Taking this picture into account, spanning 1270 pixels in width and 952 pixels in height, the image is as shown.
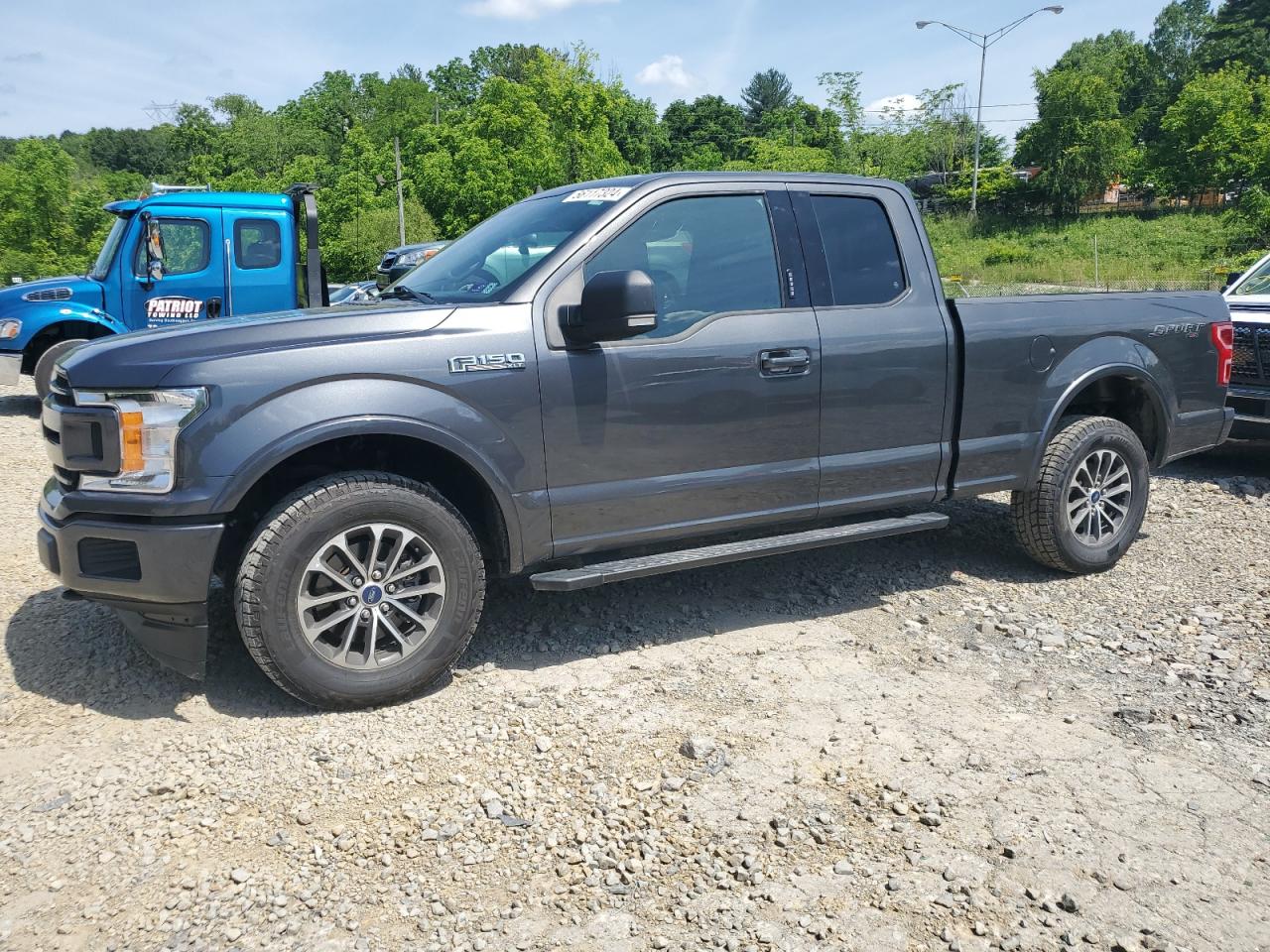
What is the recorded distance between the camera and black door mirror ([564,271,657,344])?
148 inches

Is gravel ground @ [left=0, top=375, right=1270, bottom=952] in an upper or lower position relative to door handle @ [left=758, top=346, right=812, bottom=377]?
lower

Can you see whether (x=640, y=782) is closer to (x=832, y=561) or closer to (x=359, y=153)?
(x=832, y=561)

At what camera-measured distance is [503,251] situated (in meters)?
4.44

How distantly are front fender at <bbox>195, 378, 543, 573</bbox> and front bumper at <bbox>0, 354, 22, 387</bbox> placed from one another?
8.21 m

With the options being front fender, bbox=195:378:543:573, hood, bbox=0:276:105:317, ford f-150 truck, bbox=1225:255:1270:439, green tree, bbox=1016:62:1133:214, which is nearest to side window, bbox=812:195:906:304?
front fender, bbox=195:378:543:573

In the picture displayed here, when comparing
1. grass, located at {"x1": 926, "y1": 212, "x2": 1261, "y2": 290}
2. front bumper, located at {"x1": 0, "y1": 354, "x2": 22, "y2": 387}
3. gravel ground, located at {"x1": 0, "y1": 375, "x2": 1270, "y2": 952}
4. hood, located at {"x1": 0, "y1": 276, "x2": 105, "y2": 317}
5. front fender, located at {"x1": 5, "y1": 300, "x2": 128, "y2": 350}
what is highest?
grass, located at {"x1": 926, "y1": 212, "x2": 1261, "y2": 290}

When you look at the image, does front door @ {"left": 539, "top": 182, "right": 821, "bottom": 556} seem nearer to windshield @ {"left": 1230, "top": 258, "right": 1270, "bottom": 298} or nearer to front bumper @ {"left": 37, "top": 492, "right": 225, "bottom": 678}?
front bumper @ {"left": 37, "top": 492, "right": 225, "bottom": 678}

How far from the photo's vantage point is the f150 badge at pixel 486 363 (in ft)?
12.4

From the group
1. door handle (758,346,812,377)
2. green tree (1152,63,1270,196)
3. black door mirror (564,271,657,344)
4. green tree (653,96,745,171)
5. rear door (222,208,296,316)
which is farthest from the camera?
green tree (653,96,745,171)

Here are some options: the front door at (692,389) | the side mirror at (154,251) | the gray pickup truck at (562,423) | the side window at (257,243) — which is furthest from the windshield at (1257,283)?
the side mirror at (154,251)

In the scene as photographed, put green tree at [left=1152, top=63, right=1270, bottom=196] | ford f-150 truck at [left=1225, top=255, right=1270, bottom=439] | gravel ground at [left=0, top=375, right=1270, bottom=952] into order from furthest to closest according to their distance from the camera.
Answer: green tree at [left=1152, top=63, right=1270, bottom=196] < ford f-150 truck at [left=1225, top=255, right=1270, bottom=439] < gravel ground at [left=0, top=375, right=1270, bottom=952]

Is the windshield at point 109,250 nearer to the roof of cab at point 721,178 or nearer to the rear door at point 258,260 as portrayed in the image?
the rear door at point 258,260

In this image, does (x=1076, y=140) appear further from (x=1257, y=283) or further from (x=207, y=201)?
(x=207, y=201)

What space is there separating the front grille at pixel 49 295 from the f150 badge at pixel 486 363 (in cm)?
852
